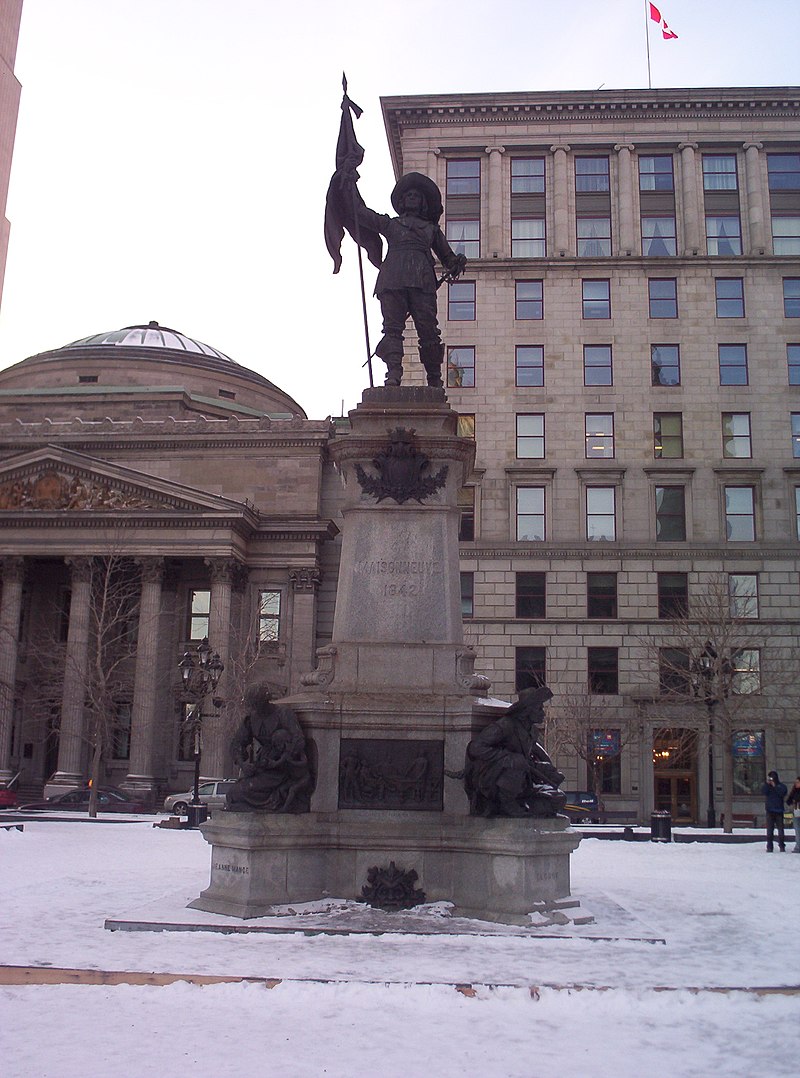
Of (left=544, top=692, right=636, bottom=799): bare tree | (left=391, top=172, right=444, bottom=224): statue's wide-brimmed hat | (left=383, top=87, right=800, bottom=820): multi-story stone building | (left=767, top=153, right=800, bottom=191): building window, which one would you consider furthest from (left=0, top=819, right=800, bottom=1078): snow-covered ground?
(left=767, top=153, right=800, bottom=191): building window

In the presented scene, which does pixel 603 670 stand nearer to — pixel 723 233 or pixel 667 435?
pixel 667 435

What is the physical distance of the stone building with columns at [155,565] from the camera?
2163 inches

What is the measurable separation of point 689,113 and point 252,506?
31.0 metres

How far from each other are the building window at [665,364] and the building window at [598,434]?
317cm

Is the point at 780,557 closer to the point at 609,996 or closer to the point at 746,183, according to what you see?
the point at 746,183

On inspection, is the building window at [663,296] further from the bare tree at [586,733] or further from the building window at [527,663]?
the bare tree at [586,733]

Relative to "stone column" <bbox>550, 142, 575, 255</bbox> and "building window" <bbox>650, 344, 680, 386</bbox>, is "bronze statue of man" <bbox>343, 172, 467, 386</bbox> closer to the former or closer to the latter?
"building window" <bbox>650, 344, 680, 386</bbox>

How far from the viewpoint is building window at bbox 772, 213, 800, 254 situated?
5441 centimetres

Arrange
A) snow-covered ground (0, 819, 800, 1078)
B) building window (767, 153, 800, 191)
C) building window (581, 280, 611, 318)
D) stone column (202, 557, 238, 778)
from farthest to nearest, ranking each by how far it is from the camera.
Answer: building window (767, 153, 800, 191), building window (581, 280, 611, 318), stone column (202, 557, 238, 778), snow-covered ground (0, 819, 800, 1078)

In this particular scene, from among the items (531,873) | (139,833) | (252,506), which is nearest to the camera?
(531,873)

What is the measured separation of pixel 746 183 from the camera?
5475 centimetres

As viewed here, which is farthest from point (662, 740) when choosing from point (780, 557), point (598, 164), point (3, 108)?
point (3, 108)

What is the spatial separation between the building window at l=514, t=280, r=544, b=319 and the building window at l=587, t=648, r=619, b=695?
56.4 ft

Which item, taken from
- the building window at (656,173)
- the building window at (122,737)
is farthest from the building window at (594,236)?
the building window at (122,737)
